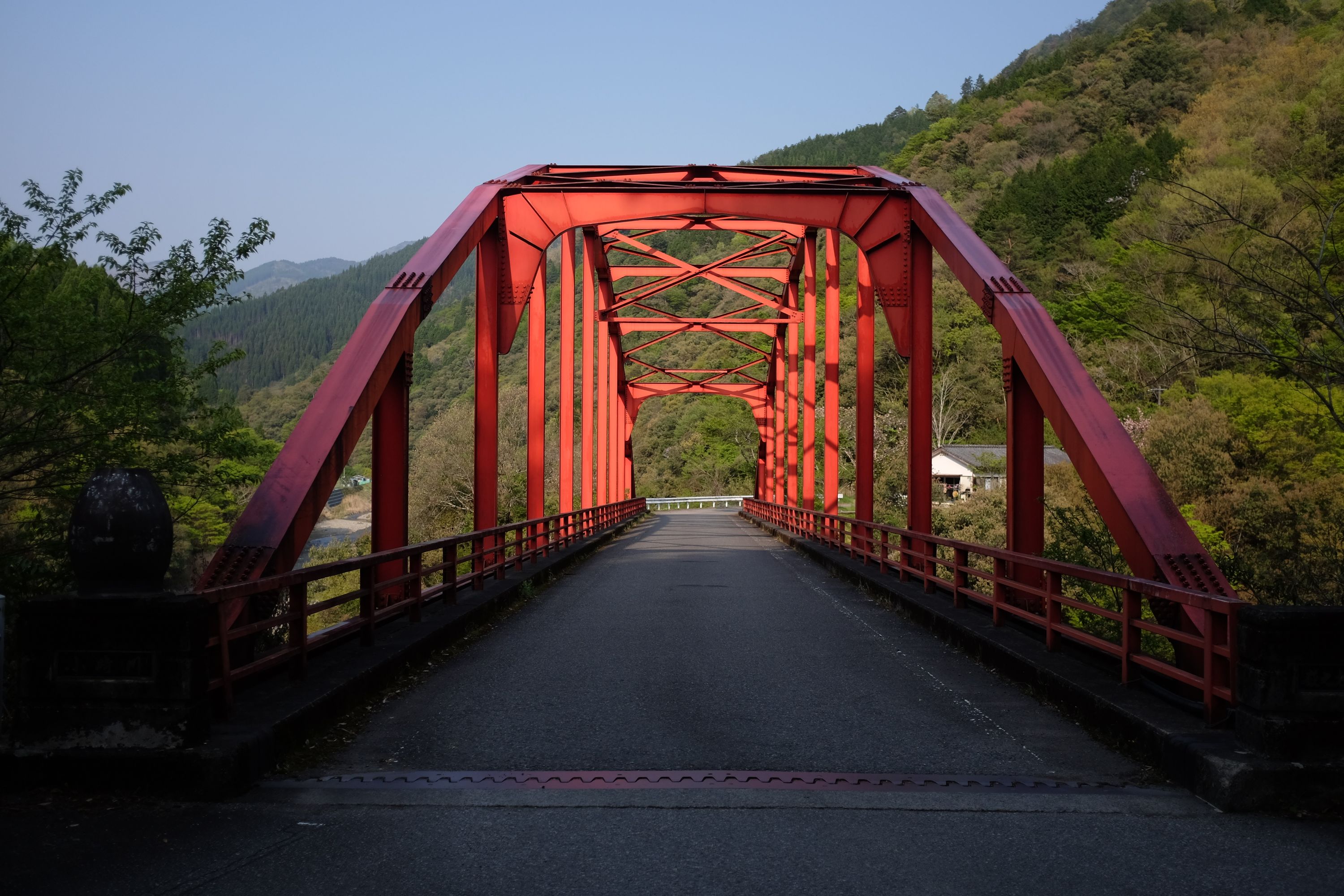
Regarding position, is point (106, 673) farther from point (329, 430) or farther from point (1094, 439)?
point (1094, 439)

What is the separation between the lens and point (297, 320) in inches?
6186

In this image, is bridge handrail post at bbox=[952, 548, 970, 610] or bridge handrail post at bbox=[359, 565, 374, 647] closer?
bridge handrail post at bbox=[359, 565, 374, 647]

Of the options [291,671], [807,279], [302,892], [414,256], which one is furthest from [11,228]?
[807,279]

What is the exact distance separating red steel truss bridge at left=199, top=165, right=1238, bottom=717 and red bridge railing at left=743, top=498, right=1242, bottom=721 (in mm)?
22

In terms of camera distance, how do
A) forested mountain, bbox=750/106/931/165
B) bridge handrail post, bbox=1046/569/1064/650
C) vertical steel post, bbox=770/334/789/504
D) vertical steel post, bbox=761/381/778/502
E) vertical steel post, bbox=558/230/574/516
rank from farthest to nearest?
forested mountain, bbox=750/106/931/165 < vertical steel post, bbox=761/381/778/502 < vertical steel post, bbox=770/334/789/504 < vertical steel post, bbox=558/230/574/516 < bridge handrail post, bbox=1046/569/1064/650

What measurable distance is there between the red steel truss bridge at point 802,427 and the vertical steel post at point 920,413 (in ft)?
0.10

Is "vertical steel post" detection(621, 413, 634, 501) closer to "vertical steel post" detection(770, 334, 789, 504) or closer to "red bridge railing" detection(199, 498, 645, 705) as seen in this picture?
"vertical steel post" detection(770, 334, 789, 504)

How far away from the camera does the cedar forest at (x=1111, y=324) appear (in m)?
10.5

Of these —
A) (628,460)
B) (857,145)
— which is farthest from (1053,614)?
(857,145)

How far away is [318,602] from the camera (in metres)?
8.89

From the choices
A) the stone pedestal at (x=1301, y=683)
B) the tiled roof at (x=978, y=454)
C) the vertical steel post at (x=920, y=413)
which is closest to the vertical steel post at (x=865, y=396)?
the vertical steel post at (x=920, y=413)

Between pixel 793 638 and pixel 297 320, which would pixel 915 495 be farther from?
pixel 297 320

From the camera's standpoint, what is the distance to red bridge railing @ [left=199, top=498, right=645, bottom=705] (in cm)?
536

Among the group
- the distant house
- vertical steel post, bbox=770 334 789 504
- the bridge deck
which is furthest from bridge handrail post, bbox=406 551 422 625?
the distant house
